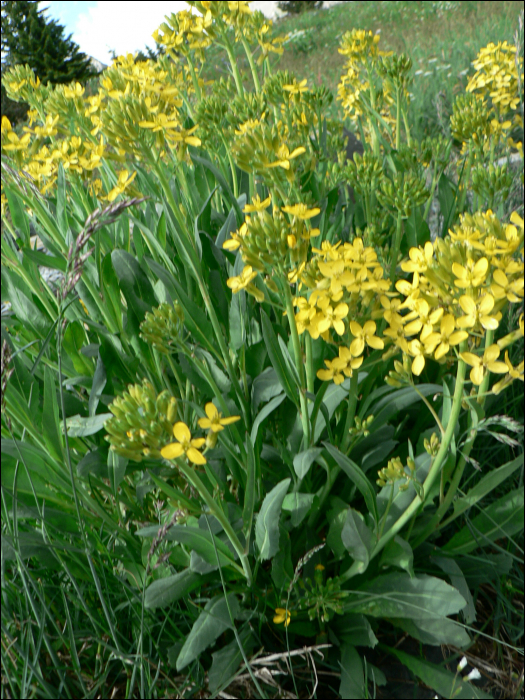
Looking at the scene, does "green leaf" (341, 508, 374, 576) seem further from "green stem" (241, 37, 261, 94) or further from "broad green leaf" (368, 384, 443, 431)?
"green stem" (241, 37, 261, 94)

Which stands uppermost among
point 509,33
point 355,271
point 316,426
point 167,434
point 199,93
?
point 509,33

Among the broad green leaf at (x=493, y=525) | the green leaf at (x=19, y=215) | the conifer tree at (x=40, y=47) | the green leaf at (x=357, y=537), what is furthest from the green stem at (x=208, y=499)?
the conifer tree at (x=40, y=47)

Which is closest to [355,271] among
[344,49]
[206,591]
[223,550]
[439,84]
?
[223,550]

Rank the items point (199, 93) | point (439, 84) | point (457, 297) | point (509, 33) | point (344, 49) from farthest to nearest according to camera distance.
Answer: point (509, 33)
point (439, 84)
point (344, 49)
point (199, 93)
point (457, 297)

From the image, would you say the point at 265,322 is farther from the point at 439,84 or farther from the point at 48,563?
the point at 439,84

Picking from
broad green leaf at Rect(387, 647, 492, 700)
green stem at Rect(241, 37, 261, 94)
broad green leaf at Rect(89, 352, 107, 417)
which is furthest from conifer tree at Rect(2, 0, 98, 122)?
broad green leaf at Rect(387, 647, 492, 700)

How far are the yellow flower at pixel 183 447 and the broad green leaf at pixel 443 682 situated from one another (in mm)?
990

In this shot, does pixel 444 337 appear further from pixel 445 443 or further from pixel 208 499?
pixel 208 499

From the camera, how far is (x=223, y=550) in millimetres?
1338

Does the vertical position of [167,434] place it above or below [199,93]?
below

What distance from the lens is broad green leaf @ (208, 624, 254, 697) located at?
1268 millimetres

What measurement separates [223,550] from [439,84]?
8490mm

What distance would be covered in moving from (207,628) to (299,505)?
358 mm

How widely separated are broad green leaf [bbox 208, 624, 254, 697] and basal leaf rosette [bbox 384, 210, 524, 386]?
33.4 inches
